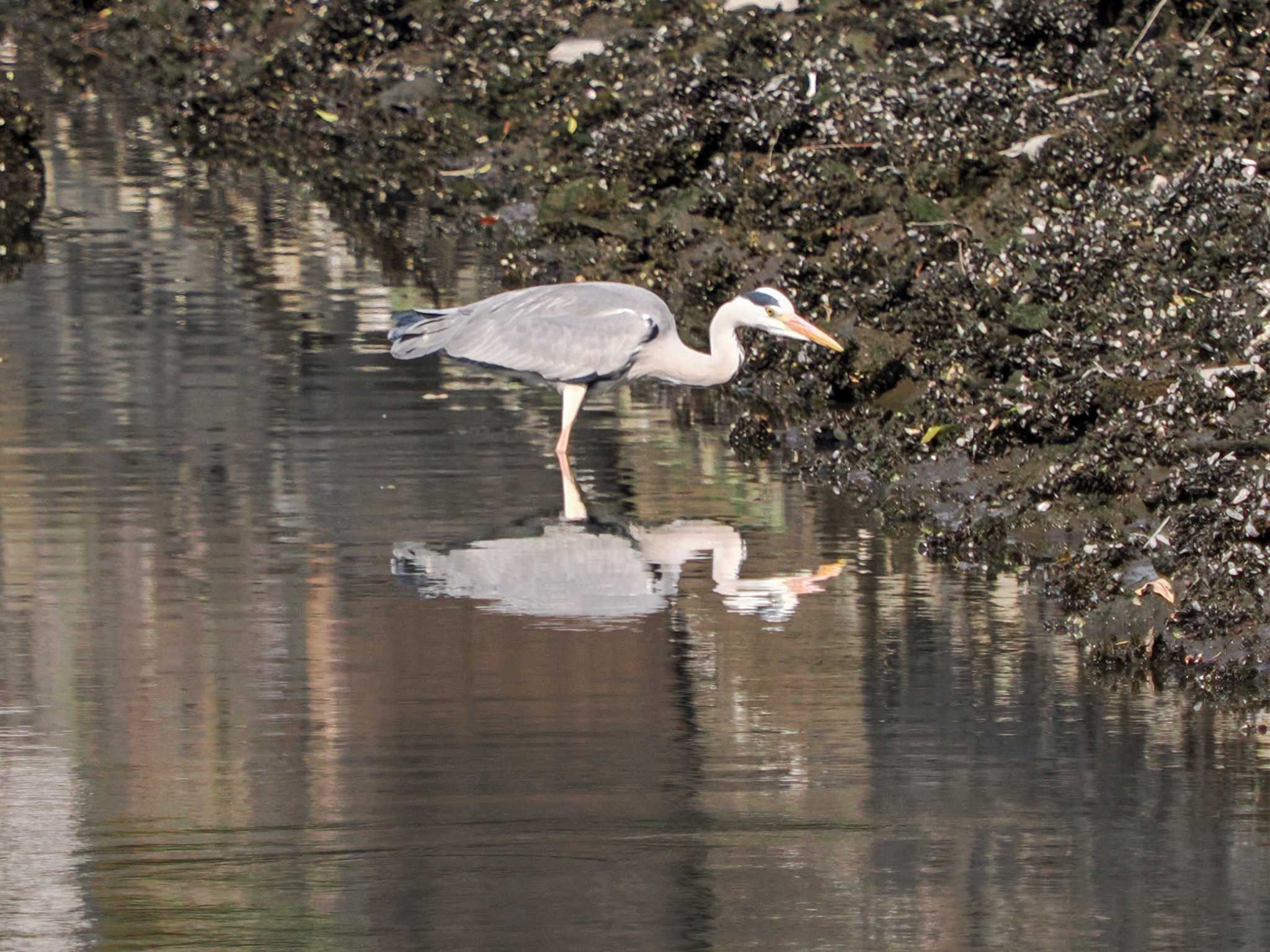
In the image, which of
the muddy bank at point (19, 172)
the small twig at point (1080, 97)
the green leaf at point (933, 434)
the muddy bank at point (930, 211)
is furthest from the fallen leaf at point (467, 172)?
the green leaf at point (933, 434)


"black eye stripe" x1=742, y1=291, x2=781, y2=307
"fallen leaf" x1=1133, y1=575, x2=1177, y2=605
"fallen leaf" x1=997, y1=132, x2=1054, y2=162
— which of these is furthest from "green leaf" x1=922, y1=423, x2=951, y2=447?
"fallen leaf" x1=997, y1=132, x2=1054, y2=162

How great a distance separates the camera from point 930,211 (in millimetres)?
17781

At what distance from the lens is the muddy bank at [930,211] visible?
39.9 ft

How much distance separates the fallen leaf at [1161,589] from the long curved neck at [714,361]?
4055 millimetres

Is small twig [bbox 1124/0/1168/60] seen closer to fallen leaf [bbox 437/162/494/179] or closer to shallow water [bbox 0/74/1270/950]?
shallow water [bbox 0/74/1270/950]

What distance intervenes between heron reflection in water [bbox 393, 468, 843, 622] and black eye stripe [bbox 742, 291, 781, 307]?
177cm

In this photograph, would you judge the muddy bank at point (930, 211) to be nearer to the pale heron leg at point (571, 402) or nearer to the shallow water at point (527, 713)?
the shallow water at point (527, 713)

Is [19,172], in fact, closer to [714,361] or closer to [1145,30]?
[1145,30]

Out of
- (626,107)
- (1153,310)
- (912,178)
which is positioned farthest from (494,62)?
(1153,310)

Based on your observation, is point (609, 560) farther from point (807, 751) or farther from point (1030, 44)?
point (1030, 44)

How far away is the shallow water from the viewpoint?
26.1ft

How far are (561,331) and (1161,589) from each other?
4.48 meters

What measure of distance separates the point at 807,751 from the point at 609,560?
117 inches

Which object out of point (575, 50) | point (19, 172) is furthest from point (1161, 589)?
point (575, 50)
